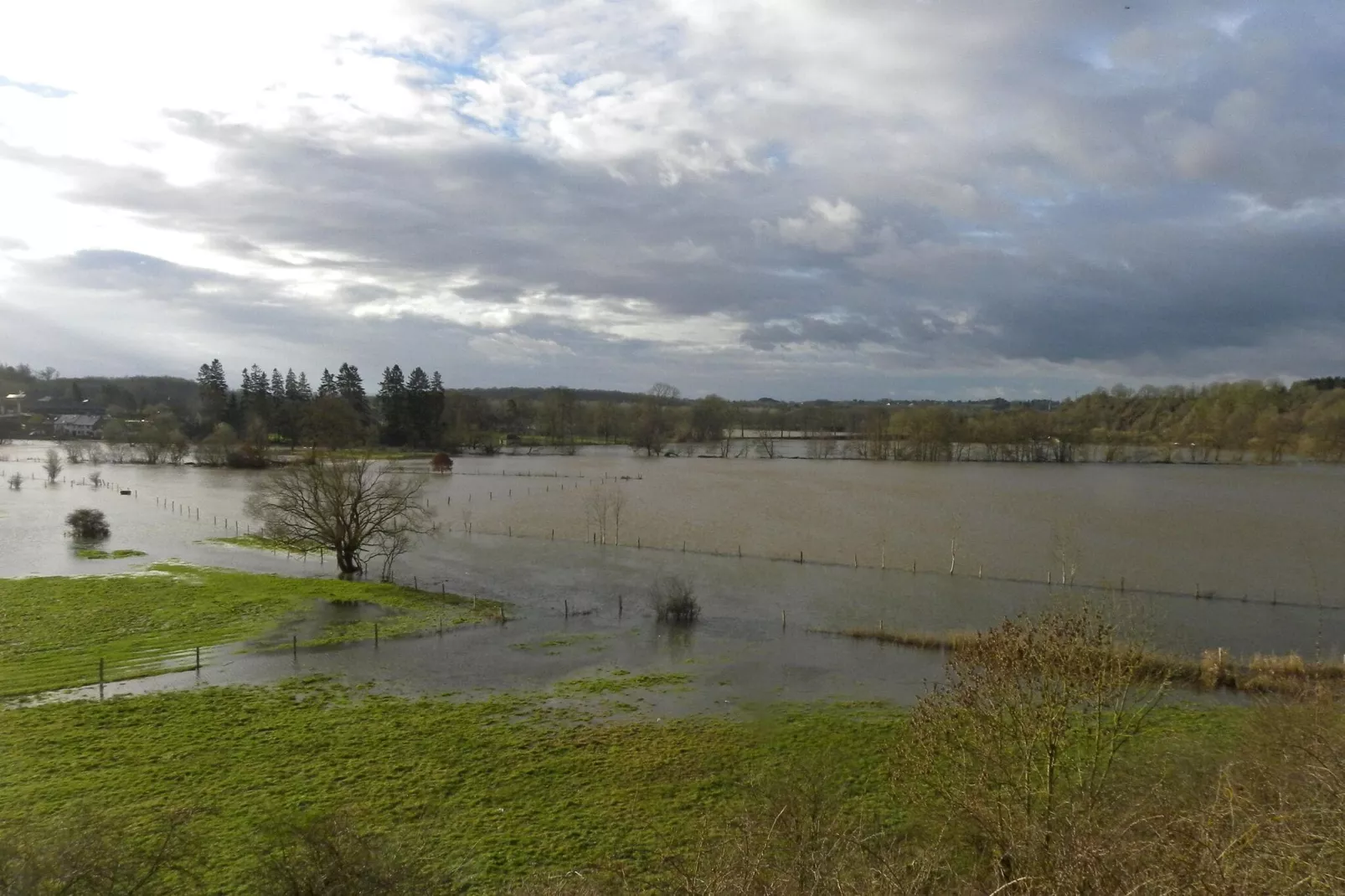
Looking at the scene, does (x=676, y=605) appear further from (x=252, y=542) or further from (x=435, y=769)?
(x=252, y=542)

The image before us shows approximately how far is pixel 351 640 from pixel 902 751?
18877 millimetres

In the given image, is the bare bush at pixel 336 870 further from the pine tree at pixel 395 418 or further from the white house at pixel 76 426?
the white house at pixel 76 426

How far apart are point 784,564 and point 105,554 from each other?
33172mm

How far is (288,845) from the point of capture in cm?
1014

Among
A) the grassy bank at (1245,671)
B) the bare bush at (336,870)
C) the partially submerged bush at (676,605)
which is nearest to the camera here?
the bare bush at (336,870)

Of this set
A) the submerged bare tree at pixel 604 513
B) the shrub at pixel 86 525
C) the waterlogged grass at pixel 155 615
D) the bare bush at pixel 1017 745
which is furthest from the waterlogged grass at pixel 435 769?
the shrub at pixel 86 525

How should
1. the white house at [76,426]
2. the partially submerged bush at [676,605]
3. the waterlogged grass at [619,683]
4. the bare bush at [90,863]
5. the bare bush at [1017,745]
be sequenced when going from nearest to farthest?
the bare bush at [90,863] < the bare bush at [1017,745] < the waterlogged grass at [619,683] < the partially submerged bush at [676,605] < the white house at [76,426]

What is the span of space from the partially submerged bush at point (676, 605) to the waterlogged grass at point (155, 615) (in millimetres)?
5898

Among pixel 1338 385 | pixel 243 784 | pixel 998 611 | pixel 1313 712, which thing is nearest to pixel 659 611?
pixel 998 611

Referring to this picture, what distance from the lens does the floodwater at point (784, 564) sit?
76.2ft

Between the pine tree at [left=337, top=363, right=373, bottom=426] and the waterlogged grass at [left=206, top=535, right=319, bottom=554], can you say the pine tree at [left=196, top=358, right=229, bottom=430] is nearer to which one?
the pine tree at [left=337, top=363, right=373, bottom=426]

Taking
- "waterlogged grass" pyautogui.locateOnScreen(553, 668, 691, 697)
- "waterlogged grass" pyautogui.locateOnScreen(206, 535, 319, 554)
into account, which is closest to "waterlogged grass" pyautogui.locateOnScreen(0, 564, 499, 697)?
"waterlogged grass" pyautogui.locateOnScreen(206, 535, 319, 554)

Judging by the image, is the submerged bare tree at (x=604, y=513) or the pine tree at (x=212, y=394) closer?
the submerged bare tree at (x=604, y=513)

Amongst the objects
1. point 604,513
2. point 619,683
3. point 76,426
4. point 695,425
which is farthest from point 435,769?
point 76,426
